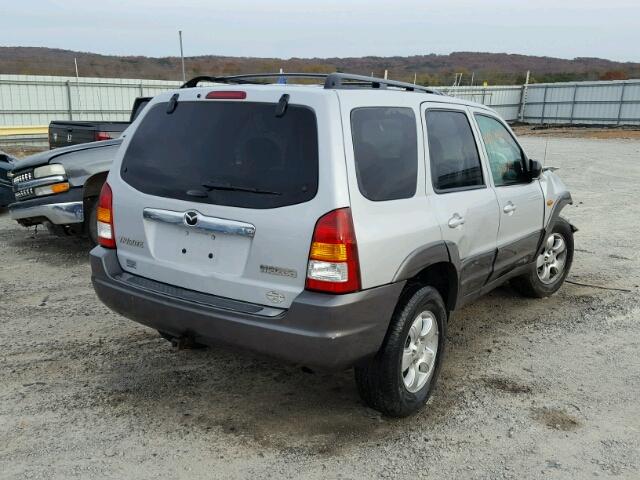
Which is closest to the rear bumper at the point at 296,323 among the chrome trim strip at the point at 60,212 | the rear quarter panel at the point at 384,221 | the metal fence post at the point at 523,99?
the rear quarter panel at the point at 384,221

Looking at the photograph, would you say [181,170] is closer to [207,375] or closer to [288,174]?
[288,174]

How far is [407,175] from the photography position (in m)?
3.30

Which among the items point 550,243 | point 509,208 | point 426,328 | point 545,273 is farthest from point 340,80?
point 545,273

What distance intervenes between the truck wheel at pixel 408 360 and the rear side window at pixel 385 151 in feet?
2.04

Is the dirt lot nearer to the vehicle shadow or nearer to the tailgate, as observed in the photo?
the vehicle shadow

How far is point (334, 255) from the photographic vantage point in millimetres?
2807

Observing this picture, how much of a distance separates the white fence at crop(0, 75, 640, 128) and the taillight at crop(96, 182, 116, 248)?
65.6 feet

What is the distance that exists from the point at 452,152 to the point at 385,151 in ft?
2.58

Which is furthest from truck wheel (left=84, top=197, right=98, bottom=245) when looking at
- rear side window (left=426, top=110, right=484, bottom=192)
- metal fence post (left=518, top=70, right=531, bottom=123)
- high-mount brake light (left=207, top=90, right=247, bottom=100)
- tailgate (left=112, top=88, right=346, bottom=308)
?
metal fence post (left=518, top=70, right=531, bottom=123)

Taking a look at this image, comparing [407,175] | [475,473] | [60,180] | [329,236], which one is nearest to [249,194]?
[329,236]

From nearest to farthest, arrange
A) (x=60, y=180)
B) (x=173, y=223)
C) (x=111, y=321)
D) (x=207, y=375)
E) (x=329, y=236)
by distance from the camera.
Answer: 1. (x=329, y=236)
2. (x=173, y=223)
3. (x=207, y=375)
4. (x=111, y=321)
5. (x=60, y=180)

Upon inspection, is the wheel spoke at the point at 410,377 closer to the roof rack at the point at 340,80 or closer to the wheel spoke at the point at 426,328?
the wheel spoke at the point at 426,328

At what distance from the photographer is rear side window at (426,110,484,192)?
3598 mm

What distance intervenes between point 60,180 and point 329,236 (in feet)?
15.3
